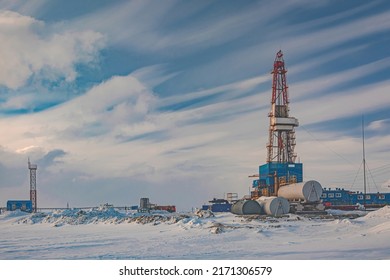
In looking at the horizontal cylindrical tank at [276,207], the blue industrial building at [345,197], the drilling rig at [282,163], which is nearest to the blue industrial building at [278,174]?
the drilling rig at [282,163]

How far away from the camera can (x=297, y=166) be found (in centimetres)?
3472

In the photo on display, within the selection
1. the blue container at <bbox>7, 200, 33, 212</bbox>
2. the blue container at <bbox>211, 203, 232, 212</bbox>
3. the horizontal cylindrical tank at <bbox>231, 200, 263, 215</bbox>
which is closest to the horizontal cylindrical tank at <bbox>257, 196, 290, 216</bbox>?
the horizontal cylindrical tank at <bbox>231, 200, 263, 215</bbox>

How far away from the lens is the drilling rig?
2944 centimetres

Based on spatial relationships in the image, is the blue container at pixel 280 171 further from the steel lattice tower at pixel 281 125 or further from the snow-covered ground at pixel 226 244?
the snow-covered ground at pixel 226 244

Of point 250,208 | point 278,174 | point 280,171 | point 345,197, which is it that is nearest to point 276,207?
point 250,208

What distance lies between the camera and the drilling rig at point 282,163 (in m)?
29.4

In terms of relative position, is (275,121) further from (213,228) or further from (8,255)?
(8,255)

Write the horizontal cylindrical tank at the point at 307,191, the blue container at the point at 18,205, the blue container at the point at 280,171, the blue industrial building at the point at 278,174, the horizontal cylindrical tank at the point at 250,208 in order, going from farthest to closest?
the blue container at the point at 18,205
the blue container at the point at 280,171
the blue industrial building at the point at 278,174
the horizontal cylindrical tank at the point at 307,191
the horizontal cylindrical tank at the point at 250,208

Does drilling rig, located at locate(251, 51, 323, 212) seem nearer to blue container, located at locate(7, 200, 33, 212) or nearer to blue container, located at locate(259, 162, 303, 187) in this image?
blue container, located at locate(259, 162, 303, 187)

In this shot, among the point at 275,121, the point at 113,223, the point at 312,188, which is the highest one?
the point at 275,121

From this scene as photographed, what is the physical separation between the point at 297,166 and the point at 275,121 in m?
3.95

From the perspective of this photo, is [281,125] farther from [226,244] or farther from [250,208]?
[226,244]

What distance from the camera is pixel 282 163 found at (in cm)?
3531
